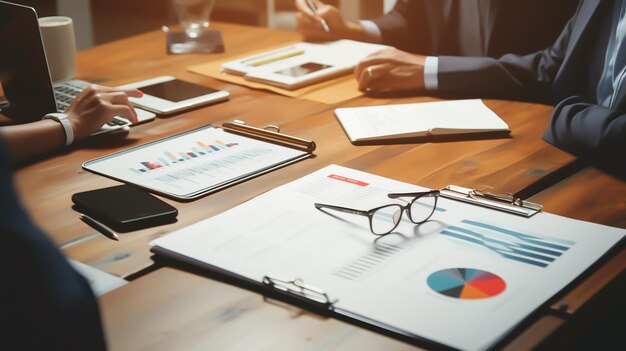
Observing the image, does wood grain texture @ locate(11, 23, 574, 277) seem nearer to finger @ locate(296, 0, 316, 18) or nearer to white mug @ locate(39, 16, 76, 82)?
white mug @ locate(39, 16, 76, 82)

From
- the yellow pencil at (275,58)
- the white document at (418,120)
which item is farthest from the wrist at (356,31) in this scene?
the white document at (418,120)

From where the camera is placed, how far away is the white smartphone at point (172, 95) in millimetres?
1612

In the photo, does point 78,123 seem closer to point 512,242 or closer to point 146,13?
point 512,242

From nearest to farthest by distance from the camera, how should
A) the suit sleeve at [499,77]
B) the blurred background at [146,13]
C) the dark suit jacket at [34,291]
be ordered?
1. the dark suit jacket at [34,291]
2. the suit sleeve at [499,77]
3. the blurred background at [146,13]

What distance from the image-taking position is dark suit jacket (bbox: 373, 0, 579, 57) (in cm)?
207

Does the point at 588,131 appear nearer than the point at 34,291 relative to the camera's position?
No

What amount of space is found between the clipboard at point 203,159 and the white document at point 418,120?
0.53 ft

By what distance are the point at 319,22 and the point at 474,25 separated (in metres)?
0.49

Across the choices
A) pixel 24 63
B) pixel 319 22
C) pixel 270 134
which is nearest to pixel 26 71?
pixel 24 63

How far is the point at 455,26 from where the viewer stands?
7.46 ft

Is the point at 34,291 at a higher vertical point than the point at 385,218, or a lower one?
higher

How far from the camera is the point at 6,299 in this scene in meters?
0.48

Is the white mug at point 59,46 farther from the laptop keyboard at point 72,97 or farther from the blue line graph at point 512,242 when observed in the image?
the blue line graph at point 512,242

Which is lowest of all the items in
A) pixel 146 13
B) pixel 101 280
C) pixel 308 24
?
pixel 146 13
